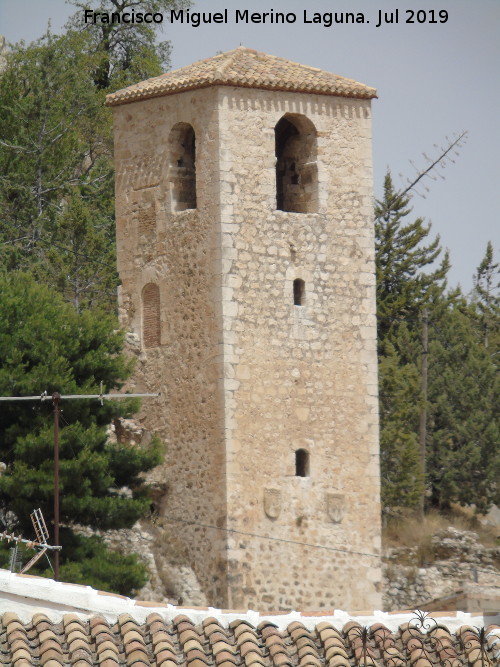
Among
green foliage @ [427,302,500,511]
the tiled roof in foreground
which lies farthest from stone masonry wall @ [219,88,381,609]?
the tiled roof in foreground

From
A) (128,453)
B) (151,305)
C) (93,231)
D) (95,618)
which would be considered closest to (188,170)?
(151,305)

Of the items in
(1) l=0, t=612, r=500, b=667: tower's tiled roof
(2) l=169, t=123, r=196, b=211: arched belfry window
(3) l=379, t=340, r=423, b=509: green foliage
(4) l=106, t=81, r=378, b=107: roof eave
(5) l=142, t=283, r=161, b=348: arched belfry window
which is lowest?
(1) l=0, t=612, r=500, b=667: tower's tiled roof

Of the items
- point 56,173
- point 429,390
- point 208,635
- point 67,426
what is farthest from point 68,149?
point 208,635

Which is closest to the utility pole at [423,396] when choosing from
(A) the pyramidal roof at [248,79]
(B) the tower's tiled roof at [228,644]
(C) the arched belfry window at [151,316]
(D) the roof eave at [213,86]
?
(C) the arched belfry window at [151,316]

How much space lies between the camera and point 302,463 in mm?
29859

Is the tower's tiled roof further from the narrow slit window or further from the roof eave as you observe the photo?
the roof eave

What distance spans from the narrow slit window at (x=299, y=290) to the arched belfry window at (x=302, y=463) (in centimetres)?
210

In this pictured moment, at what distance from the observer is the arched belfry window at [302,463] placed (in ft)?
97.8

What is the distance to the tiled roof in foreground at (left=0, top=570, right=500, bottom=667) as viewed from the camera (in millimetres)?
18562

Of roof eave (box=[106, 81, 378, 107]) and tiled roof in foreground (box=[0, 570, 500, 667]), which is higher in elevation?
roof eave (box=[106, 81, 378, 107])

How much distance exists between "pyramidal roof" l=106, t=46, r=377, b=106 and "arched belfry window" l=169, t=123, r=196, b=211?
24.2 inches

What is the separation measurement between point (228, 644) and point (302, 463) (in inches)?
429

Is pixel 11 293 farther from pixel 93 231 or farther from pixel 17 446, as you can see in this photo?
pixel 93 231

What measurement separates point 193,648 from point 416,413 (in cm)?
1941
